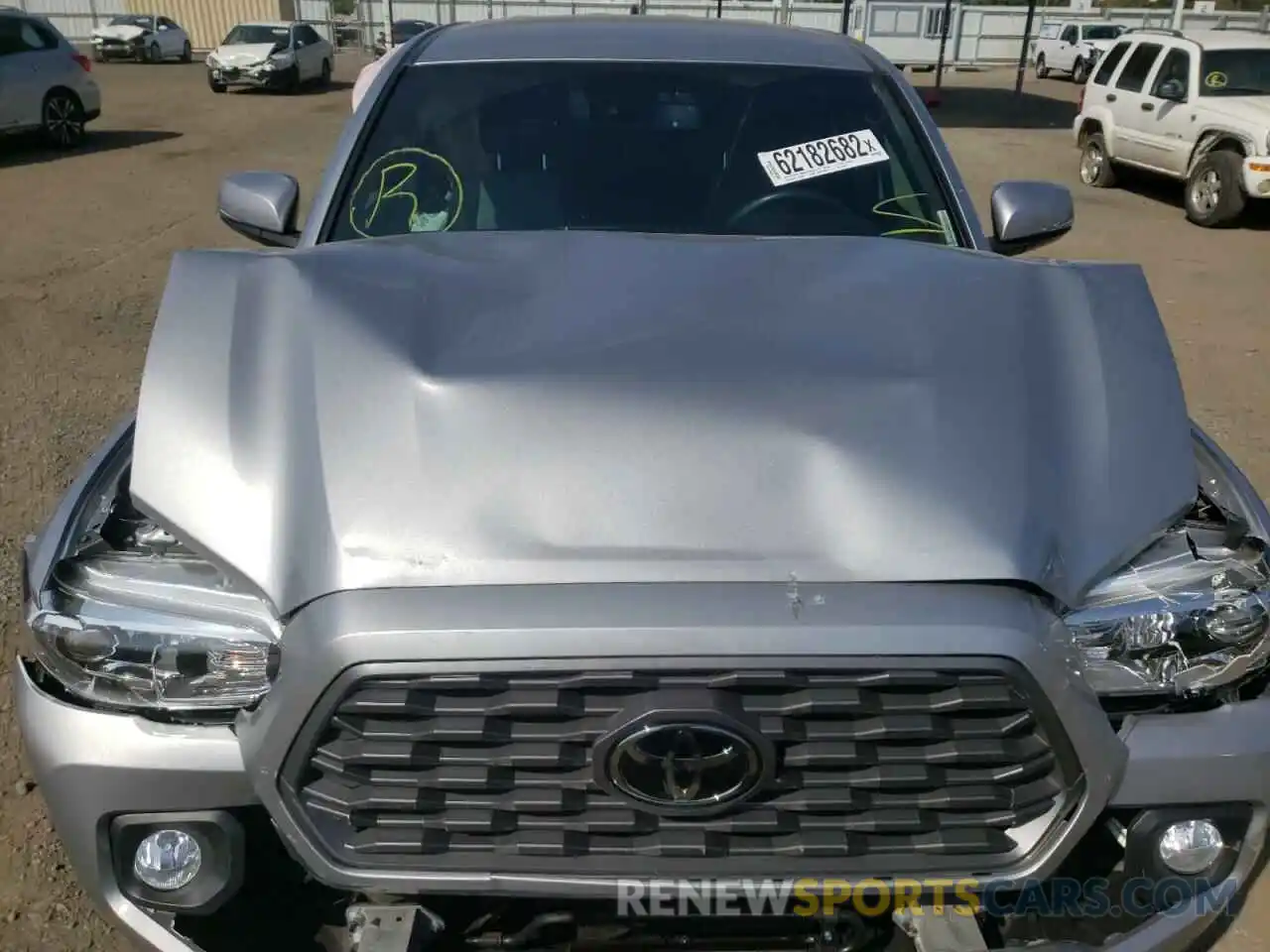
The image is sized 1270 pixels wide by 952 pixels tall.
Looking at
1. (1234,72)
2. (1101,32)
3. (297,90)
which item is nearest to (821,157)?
(1234,72)

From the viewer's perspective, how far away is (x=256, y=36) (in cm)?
2647

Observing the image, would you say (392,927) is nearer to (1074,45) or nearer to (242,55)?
(242,55)

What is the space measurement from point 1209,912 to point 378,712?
1434 mm

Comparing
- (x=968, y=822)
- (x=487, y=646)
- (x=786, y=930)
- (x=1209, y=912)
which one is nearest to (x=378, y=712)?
(x=487, y=646)

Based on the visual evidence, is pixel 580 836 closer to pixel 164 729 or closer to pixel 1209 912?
pixel 164 729

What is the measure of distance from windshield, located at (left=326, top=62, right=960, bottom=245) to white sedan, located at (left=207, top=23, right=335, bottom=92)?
24818 millimetres

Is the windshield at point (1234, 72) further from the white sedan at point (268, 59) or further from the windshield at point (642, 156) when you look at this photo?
the white sedan at point (268, 59)

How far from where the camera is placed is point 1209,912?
1.86 m

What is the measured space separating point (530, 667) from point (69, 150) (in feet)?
52.6

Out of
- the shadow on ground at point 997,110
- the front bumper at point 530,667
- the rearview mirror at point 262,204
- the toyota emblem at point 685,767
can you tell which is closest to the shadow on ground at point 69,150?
the rearview mirror at point 262,204

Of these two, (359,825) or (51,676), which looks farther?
(51,676)

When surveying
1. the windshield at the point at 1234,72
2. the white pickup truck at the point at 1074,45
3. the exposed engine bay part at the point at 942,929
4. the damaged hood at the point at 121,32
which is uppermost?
the exposed engine bay part at the point at 942,929

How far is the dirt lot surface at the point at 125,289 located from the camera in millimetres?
2791

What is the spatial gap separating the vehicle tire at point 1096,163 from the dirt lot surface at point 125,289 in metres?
0.25
